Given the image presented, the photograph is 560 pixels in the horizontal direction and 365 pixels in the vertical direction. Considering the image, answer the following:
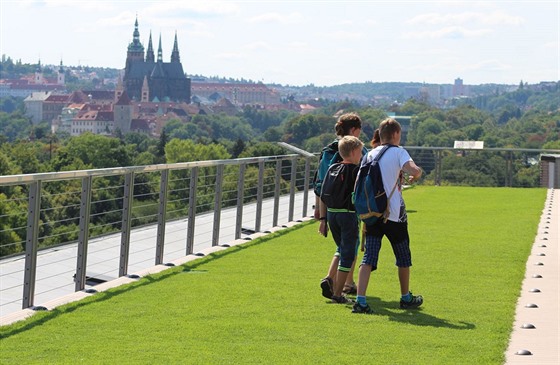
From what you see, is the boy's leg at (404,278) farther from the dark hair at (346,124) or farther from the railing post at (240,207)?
the railing post at (240,207)

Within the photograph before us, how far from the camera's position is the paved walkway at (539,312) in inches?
278

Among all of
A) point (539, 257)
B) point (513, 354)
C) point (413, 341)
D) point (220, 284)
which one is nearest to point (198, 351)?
point (413, 341)

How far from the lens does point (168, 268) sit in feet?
36.6

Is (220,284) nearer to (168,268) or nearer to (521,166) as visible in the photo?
(168,268)

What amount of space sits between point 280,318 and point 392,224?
3.74ft

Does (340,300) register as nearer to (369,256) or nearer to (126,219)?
(369,256)

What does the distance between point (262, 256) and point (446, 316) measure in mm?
4131

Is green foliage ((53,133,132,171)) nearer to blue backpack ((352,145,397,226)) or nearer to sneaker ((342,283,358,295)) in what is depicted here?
sneaker ((342,283,358,295))

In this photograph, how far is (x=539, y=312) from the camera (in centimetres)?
863

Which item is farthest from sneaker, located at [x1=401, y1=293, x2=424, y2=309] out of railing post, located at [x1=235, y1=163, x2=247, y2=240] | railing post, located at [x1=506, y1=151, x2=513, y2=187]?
railing post, located at [x1=506, y1=151, x2=513, y2=187]

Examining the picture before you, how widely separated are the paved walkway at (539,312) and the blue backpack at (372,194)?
122 centimetres

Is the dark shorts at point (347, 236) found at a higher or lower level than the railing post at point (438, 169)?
higher

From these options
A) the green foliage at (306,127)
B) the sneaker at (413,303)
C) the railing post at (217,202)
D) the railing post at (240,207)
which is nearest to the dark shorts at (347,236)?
the sneaker at (413,303)

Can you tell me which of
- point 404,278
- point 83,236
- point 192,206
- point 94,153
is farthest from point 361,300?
point 94,153
